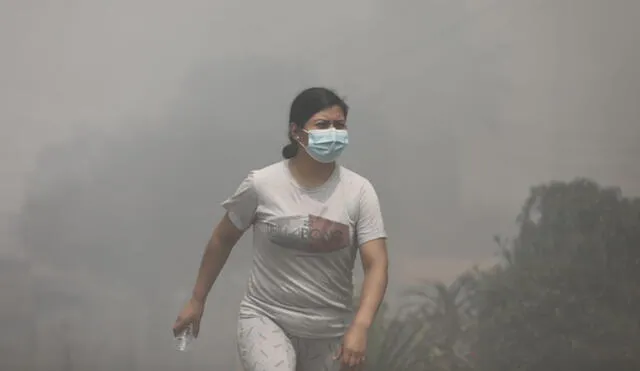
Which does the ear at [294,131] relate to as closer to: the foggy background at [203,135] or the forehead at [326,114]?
the forehead at [326,114]

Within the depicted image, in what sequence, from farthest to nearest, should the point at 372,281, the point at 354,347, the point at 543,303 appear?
1. the point at 543,303
2. the point at 372,281
3. the point at 354,347

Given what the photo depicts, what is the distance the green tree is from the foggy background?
136 mm

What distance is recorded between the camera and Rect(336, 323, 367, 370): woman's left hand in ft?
7.01

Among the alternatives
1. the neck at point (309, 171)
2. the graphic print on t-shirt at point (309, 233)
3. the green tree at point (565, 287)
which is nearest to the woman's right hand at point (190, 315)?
the graphic print on t-shirt at point (309, 233)

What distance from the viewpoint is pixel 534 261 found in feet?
11.8

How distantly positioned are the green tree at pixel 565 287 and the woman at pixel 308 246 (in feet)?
4.63

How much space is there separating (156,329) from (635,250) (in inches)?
83.4

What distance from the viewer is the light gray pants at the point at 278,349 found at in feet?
7.27

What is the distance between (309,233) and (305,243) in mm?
30

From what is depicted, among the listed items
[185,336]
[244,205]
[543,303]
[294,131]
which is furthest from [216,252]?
[543,303]

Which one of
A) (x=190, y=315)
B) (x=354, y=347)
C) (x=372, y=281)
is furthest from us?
(x=190, y=315)

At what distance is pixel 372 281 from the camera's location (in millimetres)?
2244

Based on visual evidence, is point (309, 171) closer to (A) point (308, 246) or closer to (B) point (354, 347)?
(A) point (308, 246)

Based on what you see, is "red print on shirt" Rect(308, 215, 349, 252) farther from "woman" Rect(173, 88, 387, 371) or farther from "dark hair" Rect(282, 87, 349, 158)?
"dark hair" Rect(282, 87, 349, 158)
